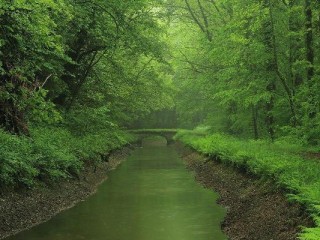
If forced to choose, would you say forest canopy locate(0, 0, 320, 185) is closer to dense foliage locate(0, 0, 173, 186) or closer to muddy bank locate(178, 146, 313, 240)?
dense foliage locate(0, 0, 173, 186)

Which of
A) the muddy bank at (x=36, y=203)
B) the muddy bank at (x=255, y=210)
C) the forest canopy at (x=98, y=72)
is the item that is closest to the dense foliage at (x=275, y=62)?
the forest canopy at (x=98, y=72)

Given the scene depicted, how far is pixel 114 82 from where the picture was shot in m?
29.6

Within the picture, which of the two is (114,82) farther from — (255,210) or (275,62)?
(255,210)

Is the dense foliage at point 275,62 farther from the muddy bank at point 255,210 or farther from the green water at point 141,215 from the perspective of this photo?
the green water at point 141,215

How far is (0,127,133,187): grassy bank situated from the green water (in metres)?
1.71

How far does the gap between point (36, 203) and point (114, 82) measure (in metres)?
15.7

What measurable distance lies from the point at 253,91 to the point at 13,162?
1544cm

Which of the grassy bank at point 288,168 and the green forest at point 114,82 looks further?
the green forest at point 114,82

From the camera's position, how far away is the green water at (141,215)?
523 inches

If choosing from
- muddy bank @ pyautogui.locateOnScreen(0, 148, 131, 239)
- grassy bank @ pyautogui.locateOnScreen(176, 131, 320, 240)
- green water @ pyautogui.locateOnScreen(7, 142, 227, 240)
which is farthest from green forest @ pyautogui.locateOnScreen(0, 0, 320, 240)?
green water @ pyautogui.locateOnScreen(7, 142, 227, 240)

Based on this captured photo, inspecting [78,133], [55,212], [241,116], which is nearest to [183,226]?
[55,212]

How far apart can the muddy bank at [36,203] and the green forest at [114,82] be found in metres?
0.44

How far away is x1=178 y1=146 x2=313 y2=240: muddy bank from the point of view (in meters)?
11.0

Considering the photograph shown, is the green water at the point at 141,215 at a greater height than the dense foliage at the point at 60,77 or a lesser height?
lesser
